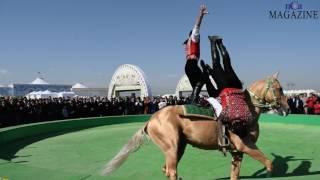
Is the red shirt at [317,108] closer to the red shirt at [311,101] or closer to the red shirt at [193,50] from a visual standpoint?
the red shirt at [311,101]

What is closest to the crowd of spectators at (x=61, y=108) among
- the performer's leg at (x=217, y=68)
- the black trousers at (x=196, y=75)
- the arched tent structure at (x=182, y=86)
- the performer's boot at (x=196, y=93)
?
the performer's boot at (x=196, y=93)

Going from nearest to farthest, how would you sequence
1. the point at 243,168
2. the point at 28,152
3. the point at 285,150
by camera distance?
the point at 243,168
the point at 285,150
the point at 28,152

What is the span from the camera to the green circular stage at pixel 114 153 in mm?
6140

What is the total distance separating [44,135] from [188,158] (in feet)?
26.5

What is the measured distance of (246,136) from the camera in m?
5.75

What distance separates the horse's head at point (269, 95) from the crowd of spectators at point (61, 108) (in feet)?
44.0

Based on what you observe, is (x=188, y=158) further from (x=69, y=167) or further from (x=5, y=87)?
(x=5, y=87)

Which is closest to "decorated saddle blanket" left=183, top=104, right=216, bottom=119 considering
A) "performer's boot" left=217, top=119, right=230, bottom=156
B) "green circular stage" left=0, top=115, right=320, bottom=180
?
"performer's boot" left=217, top=119, right=230, bottom=156

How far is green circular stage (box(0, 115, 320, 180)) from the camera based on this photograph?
6.14 meters

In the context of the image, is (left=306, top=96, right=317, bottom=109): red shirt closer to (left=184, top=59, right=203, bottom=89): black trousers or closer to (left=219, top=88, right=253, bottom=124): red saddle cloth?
(left=184, top=59, right=203, bottom=89): black trousers

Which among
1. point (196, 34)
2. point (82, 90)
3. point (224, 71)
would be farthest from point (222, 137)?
point (82, 90)

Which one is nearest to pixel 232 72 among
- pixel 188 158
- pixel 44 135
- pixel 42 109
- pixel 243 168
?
pixel 243 168

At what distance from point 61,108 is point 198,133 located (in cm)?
1835

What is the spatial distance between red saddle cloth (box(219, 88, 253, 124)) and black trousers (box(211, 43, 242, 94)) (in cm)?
11
